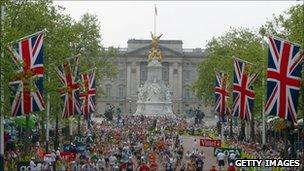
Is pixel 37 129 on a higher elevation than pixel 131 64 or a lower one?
lower

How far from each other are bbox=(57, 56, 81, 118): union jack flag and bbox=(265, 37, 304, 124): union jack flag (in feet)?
51.4

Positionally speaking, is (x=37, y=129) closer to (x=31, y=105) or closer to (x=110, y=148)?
(x=110, y=148)

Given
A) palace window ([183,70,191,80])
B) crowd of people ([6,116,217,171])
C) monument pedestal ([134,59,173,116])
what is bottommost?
crowd of people ([6,116,217,171])

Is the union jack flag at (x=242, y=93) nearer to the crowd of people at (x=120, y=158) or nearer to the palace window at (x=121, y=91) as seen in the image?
the crowd of people at (x=120, y=158)

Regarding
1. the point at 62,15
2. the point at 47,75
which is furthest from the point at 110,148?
the point at 62,15

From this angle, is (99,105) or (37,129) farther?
(99,105)

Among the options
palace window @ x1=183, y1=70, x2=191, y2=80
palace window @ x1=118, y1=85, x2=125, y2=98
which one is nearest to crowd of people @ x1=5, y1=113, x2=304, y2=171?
palace window @ x1=118, y1=85, x2=125, y2=98

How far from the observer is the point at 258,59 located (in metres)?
59.7

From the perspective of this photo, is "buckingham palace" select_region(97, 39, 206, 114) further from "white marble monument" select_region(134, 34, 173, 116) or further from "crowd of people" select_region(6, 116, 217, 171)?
"crowd of people" select_region(6, 116, 217, 171)

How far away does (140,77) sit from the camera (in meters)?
176

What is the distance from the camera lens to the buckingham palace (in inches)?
6875

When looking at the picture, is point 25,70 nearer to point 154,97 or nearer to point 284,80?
point 284,80

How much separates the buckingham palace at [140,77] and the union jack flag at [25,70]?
139 metres

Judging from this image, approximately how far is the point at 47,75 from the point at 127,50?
129130mm
